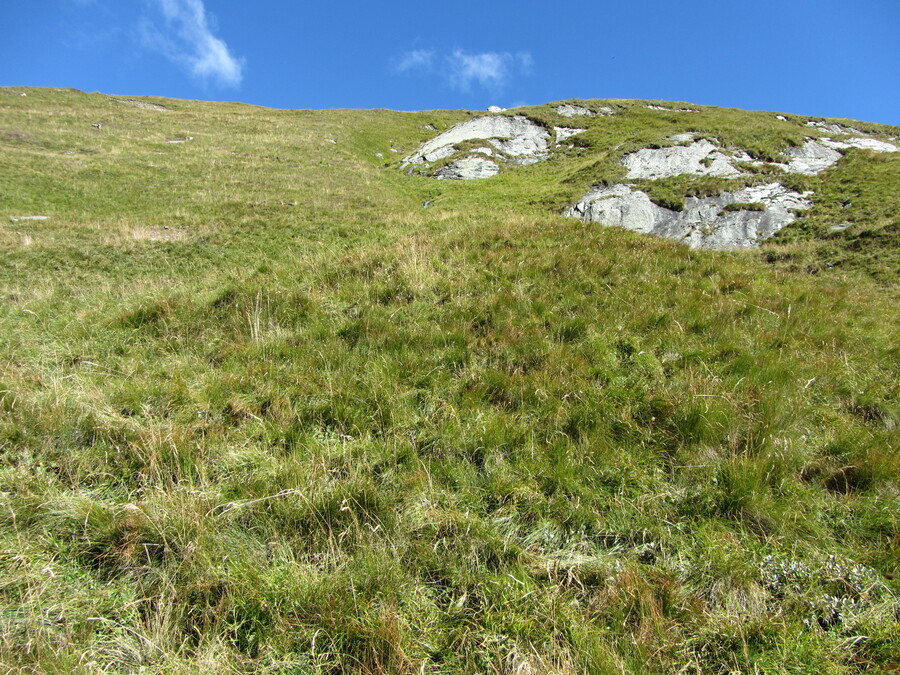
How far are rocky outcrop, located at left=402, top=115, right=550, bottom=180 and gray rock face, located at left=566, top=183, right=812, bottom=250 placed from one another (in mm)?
13679

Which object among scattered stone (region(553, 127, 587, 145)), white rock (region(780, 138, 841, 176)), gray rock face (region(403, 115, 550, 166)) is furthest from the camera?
scattered stone (region(553, 127, 587, 145))

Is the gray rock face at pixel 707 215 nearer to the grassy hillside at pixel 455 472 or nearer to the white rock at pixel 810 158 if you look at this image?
the white rock at pixel 810 158

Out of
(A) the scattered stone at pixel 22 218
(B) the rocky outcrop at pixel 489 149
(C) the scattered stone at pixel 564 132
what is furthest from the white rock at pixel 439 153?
(A) the scattered stone at pixel 22 218

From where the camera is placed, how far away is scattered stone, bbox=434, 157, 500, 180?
1237 inches

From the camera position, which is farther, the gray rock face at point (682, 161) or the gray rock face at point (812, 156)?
the gray rock face at point (682, 161)

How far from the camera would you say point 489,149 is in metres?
36.1

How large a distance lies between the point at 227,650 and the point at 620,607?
7.05 ft

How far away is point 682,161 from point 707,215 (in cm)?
758

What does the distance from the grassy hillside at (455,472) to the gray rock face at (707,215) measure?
40.2 feet

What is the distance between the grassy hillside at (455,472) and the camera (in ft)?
6.79

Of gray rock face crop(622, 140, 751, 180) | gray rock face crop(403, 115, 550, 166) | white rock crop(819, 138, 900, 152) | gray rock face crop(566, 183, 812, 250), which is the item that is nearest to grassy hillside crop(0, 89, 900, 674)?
gray rock face crop(566, 183, 812, 250)

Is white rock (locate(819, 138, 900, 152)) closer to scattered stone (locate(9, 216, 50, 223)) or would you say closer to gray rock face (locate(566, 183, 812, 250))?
gray rock face (locate(566, 183, 812, 250))

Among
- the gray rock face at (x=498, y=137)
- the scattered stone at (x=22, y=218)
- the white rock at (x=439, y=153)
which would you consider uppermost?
the gray rock face at (x=498, y=137)

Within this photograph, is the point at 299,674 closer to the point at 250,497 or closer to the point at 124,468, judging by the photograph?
the point at 250,497
